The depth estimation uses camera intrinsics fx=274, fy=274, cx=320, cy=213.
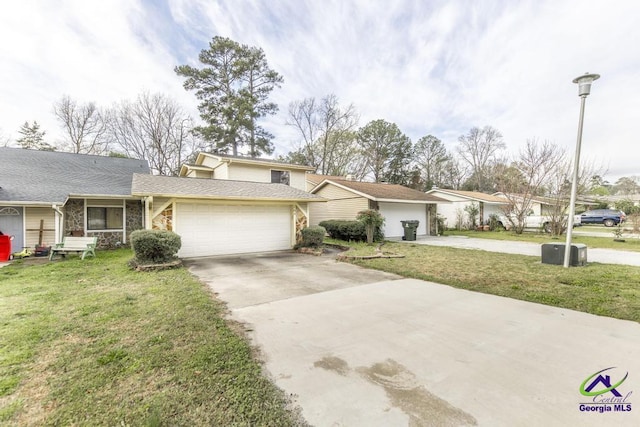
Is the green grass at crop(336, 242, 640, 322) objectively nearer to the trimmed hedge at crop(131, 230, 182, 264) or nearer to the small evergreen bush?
the small evergreen bush

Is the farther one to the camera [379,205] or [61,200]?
[379,205]

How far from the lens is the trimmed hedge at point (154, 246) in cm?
748

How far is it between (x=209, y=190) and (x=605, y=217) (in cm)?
3261

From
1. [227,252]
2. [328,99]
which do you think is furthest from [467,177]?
[227,252]

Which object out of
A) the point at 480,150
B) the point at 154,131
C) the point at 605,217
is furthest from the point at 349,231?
the point at 480,150

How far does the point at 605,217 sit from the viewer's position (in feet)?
79.7

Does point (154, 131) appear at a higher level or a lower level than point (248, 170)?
higher

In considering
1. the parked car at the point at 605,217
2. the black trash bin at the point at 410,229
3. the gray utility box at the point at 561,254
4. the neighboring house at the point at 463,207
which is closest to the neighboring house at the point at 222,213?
the black trash bin at the point at 410,229

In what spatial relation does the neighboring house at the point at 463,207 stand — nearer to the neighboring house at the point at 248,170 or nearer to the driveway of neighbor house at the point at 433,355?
the neighboring house at the point at 248,170

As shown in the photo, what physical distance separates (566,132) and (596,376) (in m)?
17.2

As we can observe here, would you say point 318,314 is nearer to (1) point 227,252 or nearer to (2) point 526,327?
(2) point 526,327

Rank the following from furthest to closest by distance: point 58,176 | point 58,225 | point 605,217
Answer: point 605,217, point 58,176, point 58,225

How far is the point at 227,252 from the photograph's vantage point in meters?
10.5

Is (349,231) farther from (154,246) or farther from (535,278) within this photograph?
(154,246)
